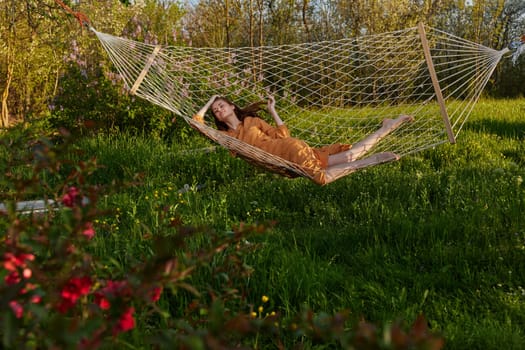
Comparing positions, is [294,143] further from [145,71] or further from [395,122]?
[145,71]

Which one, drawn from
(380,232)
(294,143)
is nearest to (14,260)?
(380,232)

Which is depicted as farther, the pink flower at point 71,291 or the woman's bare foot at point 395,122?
the woman's bare foot at point 395,122

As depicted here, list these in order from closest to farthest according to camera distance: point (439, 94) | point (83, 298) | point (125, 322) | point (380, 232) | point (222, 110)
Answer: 1. point (125, 322)
2. point (83, 298)
3. point (380, 232)
4. point (439, 94)
5. point (222, 110)

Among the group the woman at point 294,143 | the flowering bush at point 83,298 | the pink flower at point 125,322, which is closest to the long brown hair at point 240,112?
the woman at point 294,143

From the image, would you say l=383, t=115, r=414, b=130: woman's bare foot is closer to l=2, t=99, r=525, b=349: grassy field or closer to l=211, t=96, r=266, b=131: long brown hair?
l=2, t=99, r=525, b=349: grassy field

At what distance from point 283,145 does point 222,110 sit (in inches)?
23.3

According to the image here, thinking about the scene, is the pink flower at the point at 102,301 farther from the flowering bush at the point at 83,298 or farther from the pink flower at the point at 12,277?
the pink flower at the point at 12,277

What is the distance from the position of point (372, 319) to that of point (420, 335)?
3.73ft

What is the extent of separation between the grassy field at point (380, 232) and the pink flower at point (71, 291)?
405 mm

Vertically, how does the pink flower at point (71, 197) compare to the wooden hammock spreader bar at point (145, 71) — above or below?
below

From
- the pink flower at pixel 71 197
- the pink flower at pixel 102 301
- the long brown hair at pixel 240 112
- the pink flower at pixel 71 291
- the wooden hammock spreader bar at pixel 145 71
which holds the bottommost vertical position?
the pink flower at pixel 102 301

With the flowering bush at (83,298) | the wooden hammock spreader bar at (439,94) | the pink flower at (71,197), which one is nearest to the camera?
the flowering bush at (83,298)

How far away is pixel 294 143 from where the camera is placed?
3.04m

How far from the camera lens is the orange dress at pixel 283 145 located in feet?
9.77
